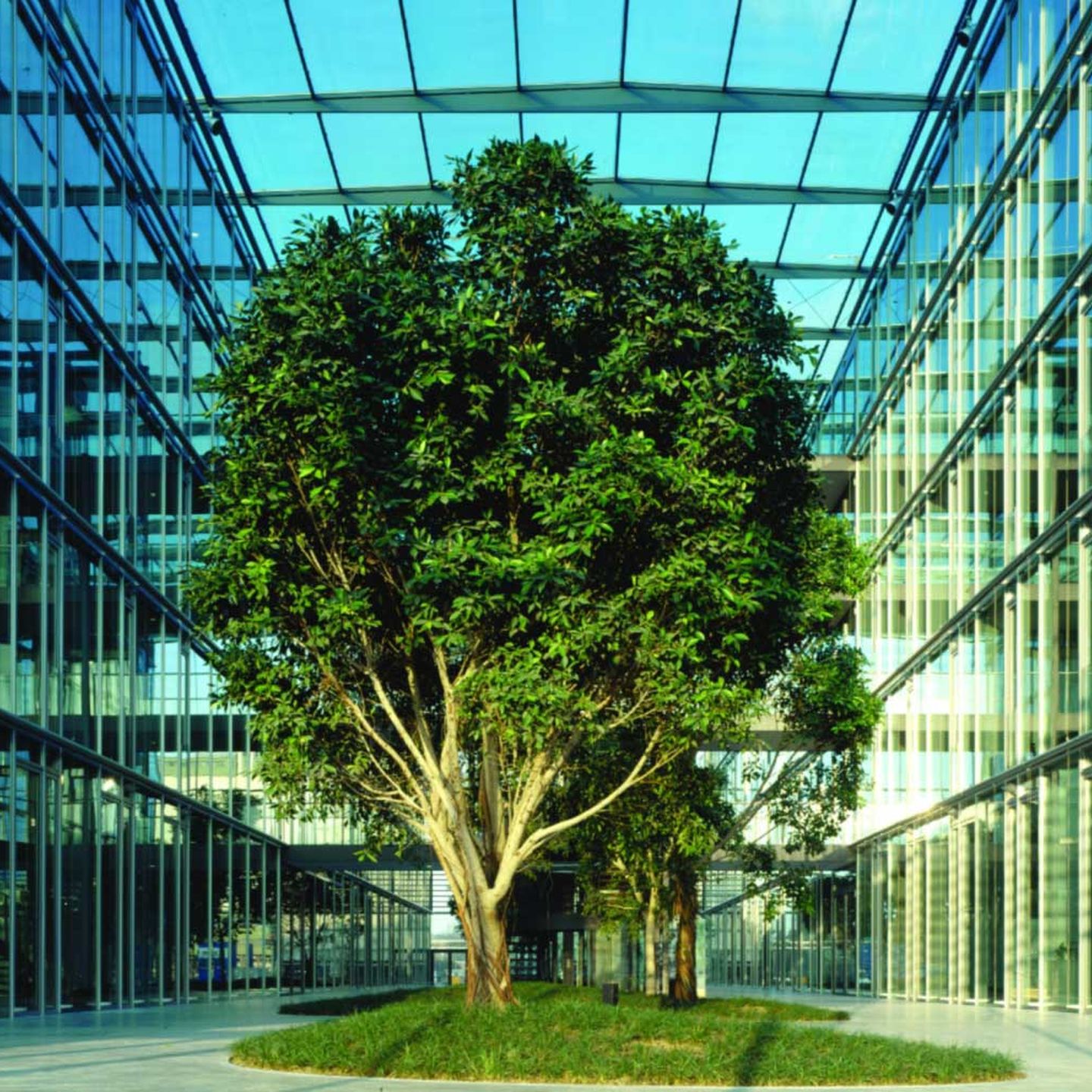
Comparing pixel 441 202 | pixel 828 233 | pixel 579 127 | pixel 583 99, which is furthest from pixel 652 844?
pixel 828 233

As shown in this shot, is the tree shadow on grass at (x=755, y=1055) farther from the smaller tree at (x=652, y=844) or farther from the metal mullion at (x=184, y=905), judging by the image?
the metal mullion at (x=184, y=905)

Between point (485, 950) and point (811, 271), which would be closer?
point (485, 950)

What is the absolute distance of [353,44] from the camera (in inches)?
1425

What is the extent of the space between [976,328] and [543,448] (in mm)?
22500

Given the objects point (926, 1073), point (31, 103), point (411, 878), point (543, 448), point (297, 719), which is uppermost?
point (31, 103)

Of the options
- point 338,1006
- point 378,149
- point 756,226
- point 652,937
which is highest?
point 378,149

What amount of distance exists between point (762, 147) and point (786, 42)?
15.5ft

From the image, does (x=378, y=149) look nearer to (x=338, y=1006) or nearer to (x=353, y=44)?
(x=353, y=44)

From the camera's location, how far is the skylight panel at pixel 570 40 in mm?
35156

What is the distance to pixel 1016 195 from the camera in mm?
35375

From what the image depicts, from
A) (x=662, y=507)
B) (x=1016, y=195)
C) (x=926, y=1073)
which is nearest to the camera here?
(x=926, y=1073)

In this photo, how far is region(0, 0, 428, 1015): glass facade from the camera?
25.9 m

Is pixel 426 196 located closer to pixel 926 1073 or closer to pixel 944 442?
pixel 944 442

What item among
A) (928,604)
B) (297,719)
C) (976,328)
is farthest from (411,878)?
(297,719)
